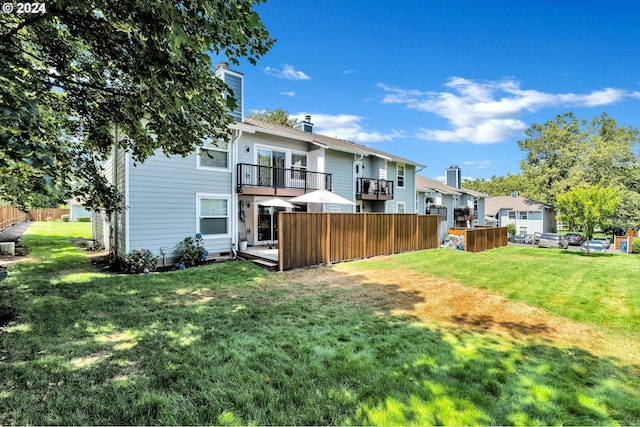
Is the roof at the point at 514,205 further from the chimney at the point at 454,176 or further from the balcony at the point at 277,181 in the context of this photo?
the balcony at the point at 277,181

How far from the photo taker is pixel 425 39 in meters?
14.3

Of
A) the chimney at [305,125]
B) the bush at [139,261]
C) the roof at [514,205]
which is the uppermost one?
the chimney at [305,125]

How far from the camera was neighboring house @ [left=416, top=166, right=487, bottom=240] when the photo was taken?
24531mm

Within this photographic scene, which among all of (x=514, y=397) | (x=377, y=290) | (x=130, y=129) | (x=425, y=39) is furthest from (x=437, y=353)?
(x=425, y=39)

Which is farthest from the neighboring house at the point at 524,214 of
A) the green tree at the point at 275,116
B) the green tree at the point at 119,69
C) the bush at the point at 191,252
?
the green tree at the point at 119,69

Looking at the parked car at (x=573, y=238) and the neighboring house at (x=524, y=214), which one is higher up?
the neighboring house at (x=524, y=214)

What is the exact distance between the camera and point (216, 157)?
11188mm

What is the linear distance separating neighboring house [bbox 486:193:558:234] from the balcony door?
36.2 m

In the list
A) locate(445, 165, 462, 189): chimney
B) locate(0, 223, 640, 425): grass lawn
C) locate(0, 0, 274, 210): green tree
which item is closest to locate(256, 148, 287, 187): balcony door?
locate(0, 223, 640, 425): grass lawn

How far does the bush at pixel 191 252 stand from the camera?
9961 mm

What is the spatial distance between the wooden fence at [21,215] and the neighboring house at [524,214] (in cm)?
4980

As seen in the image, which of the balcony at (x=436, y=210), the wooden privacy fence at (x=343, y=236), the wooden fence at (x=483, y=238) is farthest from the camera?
the balcony at (x=436, y=210)

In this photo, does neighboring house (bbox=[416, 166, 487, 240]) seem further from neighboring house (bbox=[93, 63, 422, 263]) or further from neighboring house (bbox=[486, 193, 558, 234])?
neighboring house (bbox=[93, 63, 422, 263])

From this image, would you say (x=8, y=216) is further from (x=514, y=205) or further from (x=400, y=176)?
(x=514, y=205)
